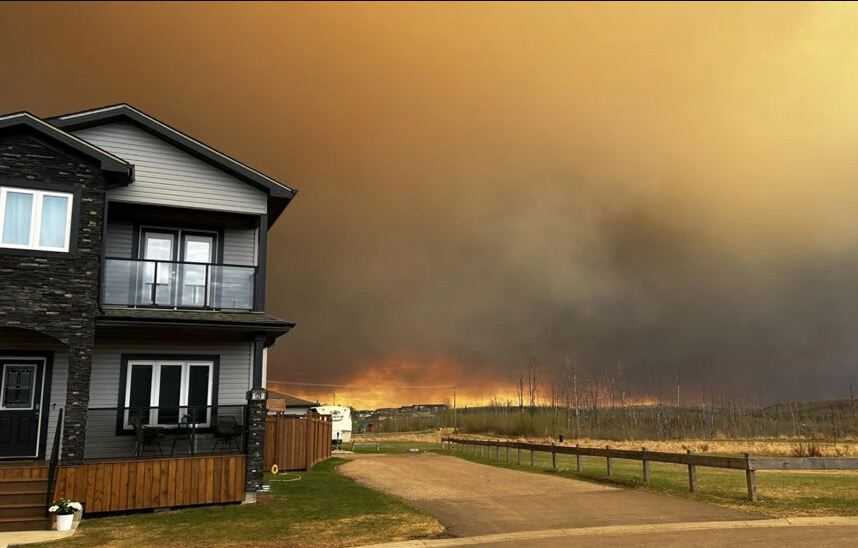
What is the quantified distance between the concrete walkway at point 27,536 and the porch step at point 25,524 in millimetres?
232

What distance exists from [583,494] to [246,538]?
8.13 m

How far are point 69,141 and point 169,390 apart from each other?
6.72 metres

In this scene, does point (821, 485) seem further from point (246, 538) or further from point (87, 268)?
point (87, 268)

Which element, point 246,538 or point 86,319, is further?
point 86,319

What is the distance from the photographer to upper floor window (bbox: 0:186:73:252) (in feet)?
49.3

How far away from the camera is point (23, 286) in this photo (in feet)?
48.4

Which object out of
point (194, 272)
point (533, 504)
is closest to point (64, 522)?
point (194, 272)

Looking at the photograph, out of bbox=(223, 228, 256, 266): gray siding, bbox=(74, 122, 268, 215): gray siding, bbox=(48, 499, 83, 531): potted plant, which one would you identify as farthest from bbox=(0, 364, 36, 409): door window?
bbox=(223, 228, 256, 266): gray siding

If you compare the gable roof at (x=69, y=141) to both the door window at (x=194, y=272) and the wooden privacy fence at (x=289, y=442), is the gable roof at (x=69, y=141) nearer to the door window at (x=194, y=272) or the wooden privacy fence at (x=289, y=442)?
the door window at (x=194, y=272)

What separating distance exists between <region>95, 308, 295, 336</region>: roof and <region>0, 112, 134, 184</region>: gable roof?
11.1 feet

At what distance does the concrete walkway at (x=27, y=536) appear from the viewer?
11391 millimetres

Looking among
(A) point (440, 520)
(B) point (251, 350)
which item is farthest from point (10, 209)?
(A) point (440, 520)

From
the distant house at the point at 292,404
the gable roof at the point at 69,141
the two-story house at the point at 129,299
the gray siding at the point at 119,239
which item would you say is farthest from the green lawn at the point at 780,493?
the distant house at the point at 292,404

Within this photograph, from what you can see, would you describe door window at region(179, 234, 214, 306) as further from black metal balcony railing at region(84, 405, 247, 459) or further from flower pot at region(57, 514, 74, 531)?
flower pot at region(57, 514, 74, 531)
